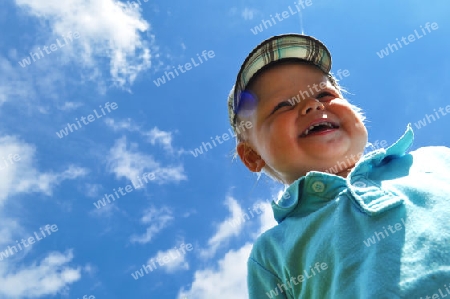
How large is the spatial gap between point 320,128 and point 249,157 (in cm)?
82

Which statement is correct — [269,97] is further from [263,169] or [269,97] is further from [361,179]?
[361,179]

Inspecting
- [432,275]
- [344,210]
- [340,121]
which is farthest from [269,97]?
[432,275]

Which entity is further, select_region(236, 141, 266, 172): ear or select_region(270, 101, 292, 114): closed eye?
select_region(236, 141, 266, 172): ear

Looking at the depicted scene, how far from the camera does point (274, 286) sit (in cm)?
235

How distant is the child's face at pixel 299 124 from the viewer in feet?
8.64

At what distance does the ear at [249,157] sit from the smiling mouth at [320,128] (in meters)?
0.66

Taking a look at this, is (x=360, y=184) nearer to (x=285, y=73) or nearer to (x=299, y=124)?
(x=299, y=124)

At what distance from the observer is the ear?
327cm

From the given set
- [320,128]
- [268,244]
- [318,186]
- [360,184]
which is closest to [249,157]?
[320,128]

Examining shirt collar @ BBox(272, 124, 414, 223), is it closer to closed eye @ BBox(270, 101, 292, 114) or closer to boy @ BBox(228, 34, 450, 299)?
boy @ BBox(228, 34, 450, 299)

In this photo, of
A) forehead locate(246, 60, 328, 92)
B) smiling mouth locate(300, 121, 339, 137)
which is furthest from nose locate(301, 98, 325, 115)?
forehead locate(246, 60, 328, 92)

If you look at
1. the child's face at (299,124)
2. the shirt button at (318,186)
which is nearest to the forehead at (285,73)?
the child's face at (299,124)

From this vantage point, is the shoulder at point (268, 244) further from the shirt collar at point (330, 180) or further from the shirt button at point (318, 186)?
the shirt button at point (318, 186)

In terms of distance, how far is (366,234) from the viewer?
189 centimetres
